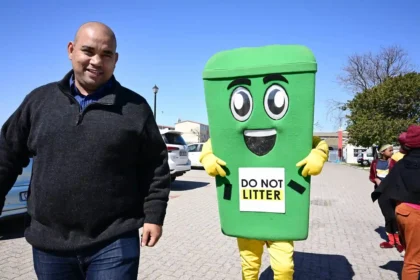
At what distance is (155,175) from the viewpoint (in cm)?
190

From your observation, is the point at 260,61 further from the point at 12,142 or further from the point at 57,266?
the point at 57,266

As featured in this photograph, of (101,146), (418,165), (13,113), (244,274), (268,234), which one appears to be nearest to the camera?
(101,146)

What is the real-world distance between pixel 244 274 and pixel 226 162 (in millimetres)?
942

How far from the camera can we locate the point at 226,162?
2.71m

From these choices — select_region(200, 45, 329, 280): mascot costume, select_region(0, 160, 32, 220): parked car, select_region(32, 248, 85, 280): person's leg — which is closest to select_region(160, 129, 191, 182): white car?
→ select_region(0, 160, 32, 220): parked car

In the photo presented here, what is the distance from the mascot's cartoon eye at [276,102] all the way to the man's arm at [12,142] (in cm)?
158

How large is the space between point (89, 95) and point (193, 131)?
59.1 m

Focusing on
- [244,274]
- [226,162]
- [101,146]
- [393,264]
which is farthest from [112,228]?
[393,264]

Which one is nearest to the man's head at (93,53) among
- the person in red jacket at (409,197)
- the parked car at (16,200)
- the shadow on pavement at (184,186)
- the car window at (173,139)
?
the person in red jacket at (409,197)

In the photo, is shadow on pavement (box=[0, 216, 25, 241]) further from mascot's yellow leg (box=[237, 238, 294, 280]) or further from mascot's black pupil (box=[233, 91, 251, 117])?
mascot's black pupil (box=[233, 91, 251, 117])

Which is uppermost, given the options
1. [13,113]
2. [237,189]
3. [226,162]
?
[13,113]

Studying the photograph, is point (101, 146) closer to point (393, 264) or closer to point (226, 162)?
point (226, 162)

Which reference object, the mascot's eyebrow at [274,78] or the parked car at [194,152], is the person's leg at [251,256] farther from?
the parked car at [194,152]

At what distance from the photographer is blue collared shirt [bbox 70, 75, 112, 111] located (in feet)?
6.07
